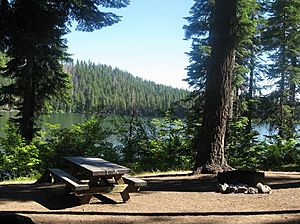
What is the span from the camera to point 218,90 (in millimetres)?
8125

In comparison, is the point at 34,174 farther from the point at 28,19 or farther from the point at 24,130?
the point at 28,19

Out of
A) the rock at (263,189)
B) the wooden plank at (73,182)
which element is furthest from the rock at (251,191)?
the wooden plank at (73,182)

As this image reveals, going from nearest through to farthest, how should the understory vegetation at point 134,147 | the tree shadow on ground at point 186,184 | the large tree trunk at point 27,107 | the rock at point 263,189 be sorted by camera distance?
1. the rock at point 263,189
2. the tree shadow on ground at point 186,184
3. the understory vegetation at point 134,147
4. the large tree trunk at point 27,107

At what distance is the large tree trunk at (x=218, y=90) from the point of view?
812cm

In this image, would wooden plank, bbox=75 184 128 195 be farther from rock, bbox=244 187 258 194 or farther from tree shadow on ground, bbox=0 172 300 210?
rock, bbox=244 187 258 194

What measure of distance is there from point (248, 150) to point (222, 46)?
6.55 meters

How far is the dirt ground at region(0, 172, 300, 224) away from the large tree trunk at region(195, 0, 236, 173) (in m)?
0.62

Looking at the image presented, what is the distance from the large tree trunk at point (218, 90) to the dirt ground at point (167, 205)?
622 mm

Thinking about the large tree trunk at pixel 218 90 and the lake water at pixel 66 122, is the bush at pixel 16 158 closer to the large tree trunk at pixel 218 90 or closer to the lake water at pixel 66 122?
the lake water at pixel 66 122

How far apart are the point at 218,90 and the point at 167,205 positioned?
11.0ft

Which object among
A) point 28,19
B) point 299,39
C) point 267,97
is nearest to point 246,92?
point 267,97

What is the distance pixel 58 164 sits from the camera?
1273cm

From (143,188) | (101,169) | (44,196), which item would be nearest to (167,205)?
(101,169)

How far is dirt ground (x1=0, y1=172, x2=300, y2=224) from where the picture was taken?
486 centimetres
